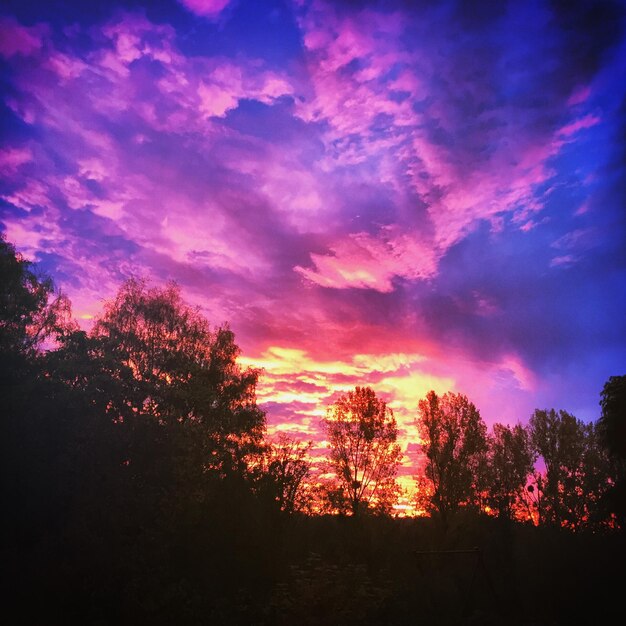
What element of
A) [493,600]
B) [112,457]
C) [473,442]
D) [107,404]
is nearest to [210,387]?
[107,404]

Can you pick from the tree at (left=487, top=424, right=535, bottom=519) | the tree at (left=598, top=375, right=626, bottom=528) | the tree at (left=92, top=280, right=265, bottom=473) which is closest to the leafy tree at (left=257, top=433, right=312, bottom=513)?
the tree at (left=92, top=280, right=265, bottom=473)

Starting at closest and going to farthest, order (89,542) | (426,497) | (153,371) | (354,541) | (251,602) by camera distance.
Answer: (89,542), (251,602), (354,541), (153,371), (426,497)

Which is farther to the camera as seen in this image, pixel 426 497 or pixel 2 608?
pixel 426 497

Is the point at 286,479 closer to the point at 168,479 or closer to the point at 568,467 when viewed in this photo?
the point at 168,479

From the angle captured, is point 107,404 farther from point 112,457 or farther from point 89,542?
point 89,542

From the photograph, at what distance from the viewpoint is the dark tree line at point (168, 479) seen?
12664 mm

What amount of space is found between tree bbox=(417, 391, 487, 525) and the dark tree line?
202 mm

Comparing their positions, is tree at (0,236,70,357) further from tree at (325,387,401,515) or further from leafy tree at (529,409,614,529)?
leafy tree at (529,409,614,529)

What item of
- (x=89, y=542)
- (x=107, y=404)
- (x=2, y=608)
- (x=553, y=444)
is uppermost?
(x=553, y=444)

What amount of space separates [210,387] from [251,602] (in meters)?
21.2

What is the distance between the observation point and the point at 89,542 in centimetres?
1259

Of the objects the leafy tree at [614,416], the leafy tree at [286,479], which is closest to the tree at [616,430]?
the leafy tree at [614,416]

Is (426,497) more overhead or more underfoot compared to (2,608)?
more overhead

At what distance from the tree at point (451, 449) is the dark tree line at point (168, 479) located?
0.66ft
